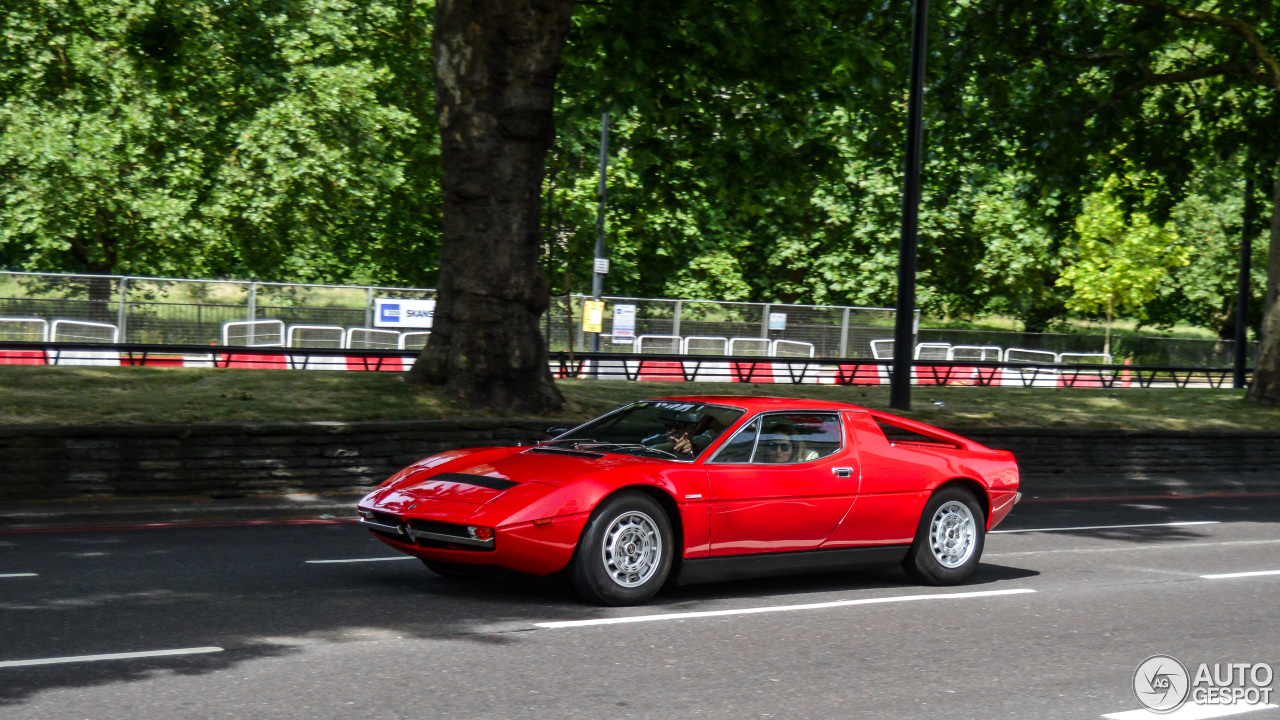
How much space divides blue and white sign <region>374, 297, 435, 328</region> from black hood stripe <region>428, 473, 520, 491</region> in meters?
20.5

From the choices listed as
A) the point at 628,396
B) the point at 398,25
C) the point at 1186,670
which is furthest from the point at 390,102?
the point at 1186,670

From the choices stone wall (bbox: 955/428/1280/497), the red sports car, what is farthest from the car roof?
stone wall (bbox: 955/428/1280/497)

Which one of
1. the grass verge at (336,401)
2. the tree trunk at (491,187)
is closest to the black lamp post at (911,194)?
the grass verge at (336,401)

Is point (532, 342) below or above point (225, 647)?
above

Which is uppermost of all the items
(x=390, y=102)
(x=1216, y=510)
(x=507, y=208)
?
(x=390, y=102)

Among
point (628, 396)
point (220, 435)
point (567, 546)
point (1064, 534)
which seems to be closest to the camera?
point (567, 546)

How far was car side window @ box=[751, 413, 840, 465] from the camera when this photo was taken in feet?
26.5

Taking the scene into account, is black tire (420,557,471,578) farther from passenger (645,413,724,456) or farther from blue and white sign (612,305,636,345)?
blue and white sign (612,305,636,345)

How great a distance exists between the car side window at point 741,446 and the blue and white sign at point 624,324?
22242 millimetres

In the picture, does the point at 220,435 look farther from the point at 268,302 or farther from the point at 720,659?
the point at 268,302

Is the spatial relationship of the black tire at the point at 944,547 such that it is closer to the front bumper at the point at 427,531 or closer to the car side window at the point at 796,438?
the car side window at the point at 796,438

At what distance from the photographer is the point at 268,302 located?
2628 cm

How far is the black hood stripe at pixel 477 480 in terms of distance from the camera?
7.32 meters

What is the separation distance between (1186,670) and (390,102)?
29041 mm
